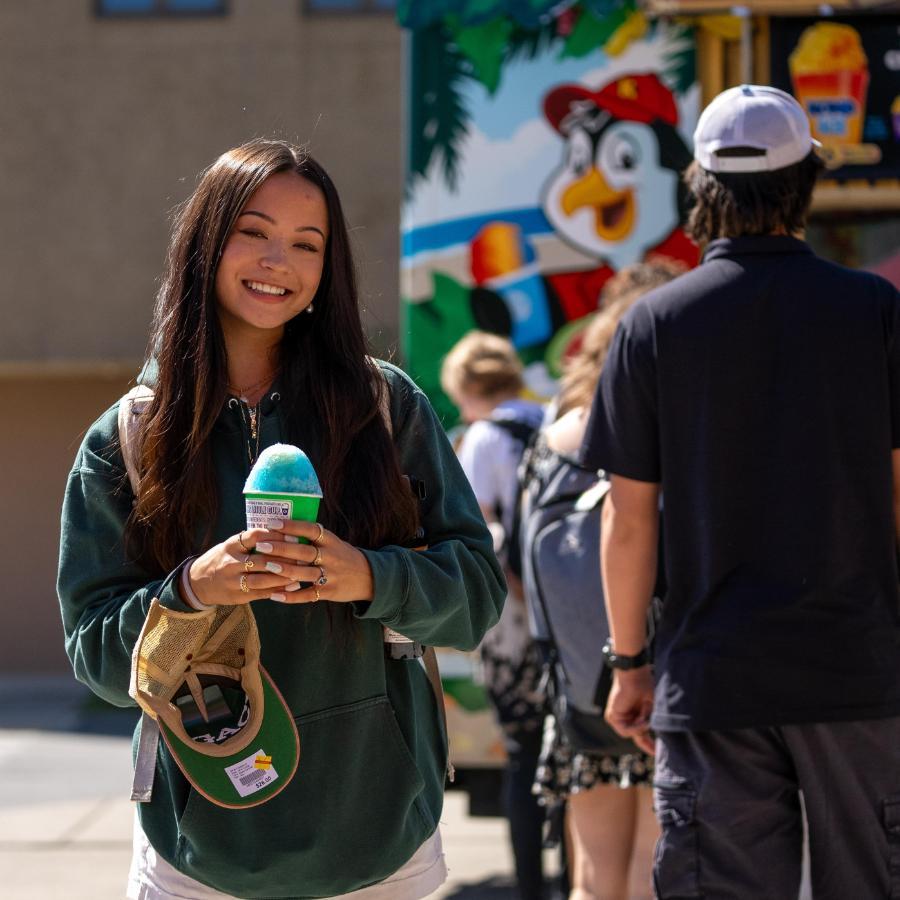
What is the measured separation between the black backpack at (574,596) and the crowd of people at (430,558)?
0.28 feet

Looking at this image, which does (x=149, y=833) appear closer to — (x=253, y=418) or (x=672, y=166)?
(x=253, y=418)

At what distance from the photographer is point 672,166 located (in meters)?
5.69

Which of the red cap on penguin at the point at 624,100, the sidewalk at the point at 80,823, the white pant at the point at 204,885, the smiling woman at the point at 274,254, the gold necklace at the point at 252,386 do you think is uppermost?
the red cap on penguin at the point at 624,100

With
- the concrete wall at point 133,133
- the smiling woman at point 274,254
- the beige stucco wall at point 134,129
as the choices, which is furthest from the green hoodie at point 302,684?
the beige stucco wall at point 134,129

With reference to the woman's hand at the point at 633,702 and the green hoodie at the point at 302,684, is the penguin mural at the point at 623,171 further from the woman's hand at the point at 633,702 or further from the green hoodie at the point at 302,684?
the green hoodie at the point at 302,684

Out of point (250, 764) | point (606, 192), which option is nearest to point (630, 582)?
point (250, 764)

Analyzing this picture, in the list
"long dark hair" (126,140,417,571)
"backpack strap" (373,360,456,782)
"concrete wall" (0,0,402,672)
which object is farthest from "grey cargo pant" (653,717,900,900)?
"concrete wall" (0,0,402,672)

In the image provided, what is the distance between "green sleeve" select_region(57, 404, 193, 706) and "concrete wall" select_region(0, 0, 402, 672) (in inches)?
426

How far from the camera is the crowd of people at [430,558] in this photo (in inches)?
92.1

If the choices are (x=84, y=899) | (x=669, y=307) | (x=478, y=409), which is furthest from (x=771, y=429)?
(x=84, y=899)

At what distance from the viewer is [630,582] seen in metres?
3.15

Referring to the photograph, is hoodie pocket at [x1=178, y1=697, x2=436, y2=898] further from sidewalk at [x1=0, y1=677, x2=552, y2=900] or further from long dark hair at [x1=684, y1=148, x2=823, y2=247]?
sidewalk at [x1=0, y1=677, x2=552, y2=900]

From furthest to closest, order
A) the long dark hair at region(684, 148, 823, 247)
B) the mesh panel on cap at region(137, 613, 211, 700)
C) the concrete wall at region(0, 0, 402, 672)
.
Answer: the concrete wall at region(0, 0, 402, 672)
the long dark hair at region(684, 148, 823, 247)
the mesh panel on cap at region(137, 613, 211, 700)

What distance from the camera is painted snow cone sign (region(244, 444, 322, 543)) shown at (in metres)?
2.13
